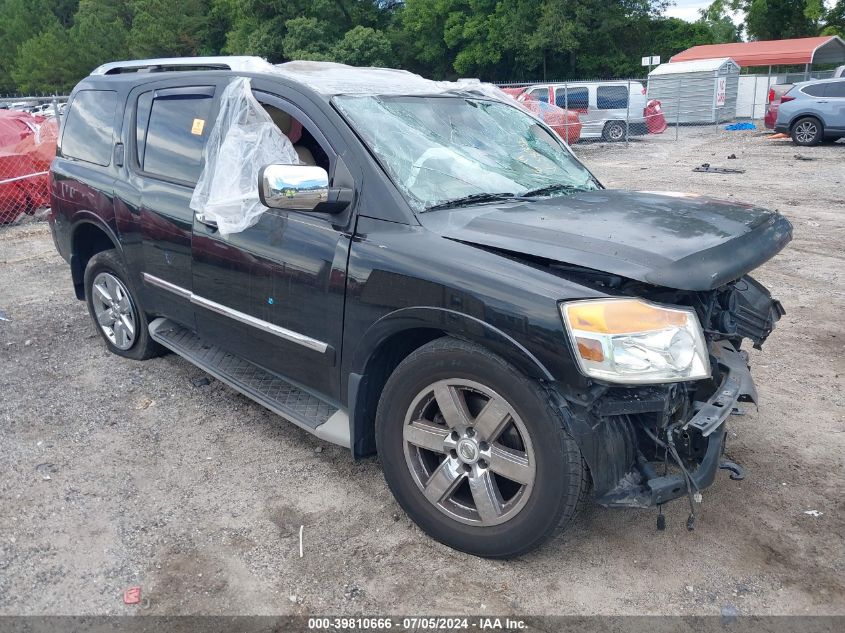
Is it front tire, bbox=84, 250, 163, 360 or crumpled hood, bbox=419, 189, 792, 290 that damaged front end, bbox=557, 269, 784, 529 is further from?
front tire, bbox=84, 250, 163, 360

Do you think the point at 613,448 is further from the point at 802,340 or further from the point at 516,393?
the point at 802,340

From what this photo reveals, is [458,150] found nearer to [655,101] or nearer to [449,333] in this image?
[449,333]

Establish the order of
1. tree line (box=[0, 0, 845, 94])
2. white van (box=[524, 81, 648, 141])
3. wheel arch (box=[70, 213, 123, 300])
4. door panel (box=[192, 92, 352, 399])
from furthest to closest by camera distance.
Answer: tree line (box=[0, 0, 845, 94]) < white van (box=[524, 81, 648, 141]) < wheel arch (box=[70, 213, 123, 300]) < door panel (box=[192, 92, 352, 399])

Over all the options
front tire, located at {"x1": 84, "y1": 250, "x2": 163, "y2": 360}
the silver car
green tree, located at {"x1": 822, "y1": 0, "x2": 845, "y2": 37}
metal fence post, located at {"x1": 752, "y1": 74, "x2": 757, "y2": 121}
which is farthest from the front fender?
green tree, located at {"x1": 822, "y1": 0, "x2": 845, "y2": 37}

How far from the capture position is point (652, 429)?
8.86 feet

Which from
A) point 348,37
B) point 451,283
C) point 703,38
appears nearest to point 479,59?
point 348,37

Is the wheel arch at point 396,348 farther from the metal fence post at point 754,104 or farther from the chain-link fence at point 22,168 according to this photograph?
the metal fence post at point 754,104

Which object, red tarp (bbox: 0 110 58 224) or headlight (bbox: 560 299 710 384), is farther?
red tarp (bbox: 0 110 58 224)

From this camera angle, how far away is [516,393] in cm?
259

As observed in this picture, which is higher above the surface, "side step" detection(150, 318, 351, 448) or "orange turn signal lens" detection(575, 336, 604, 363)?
"orange turn signal lens" detection(575, 336, 604, 363)

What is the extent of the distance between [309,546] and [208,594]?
1.52 feet

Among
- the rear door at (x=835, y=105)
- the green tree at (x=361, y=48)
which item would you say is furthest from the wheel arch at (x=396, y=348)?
the green tree at (x=361, y=48)

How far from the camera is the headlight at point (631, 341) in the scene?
246 centimetres

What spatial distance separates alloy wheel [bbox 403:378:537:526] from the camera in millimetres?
2715
